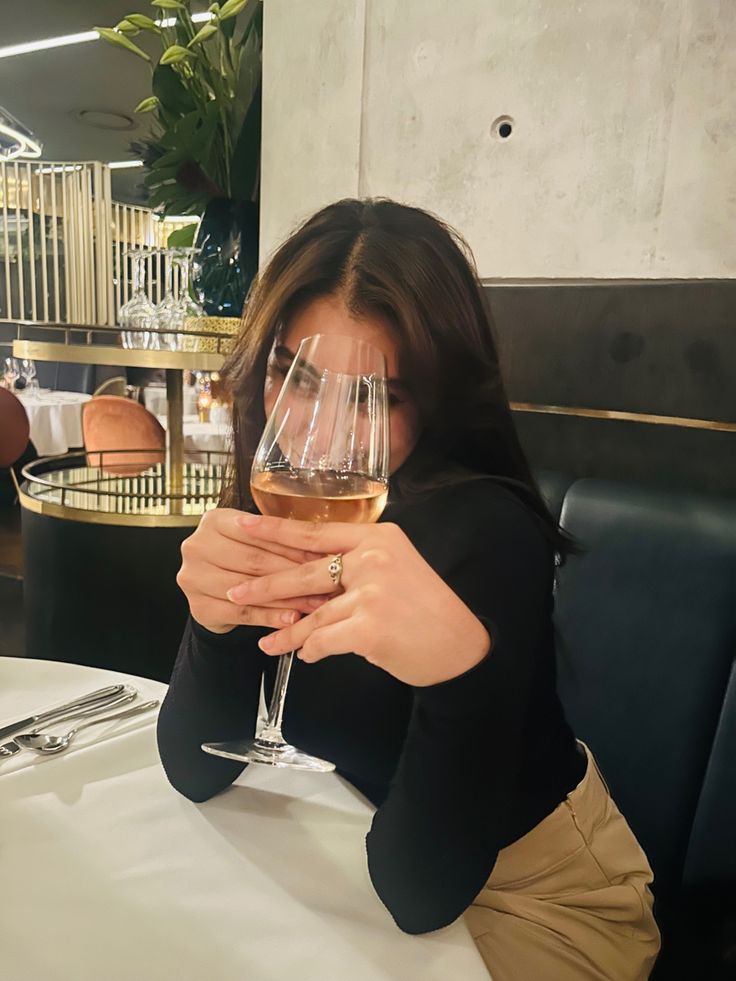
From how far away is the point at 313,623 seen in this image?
0.58 m

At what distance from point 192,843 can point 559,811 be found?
1.47ft

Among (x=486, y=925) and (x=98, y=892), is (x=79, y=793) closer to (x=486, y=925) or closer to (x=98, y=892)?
(x=98, y=892)

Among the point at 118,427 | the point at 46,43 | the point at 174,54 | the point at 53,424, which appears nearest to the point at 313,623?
the point at 174,54

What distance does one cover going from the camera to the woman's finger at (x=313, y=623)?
581 mm

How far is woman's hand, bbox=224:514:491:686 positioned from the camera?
0.58 meters

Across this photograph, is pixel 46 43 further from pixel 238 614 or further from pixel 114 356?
pixel 238 614

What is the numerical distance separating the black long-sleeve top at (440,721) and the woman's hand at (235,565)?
11cm

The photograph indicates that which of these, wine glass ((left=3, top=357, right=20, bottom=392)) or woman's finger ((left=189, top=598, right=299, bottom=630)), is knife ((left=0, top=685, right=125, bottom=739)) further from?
wine glass ((left=3, top=357, right=20, bottom=392))

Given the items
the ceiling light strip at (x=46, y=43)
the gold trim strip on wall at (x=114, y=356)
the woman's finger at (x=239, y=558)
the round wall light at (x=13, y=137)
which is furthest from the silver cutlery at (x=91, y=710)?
the ceiling light strip at (x=46, y=43)

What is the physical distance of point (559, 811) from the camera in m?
0.87

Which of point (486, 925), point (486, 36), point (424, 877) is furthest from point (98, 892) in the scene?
point (486, 36)

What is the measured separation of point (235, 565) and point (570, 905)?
579 millimetres

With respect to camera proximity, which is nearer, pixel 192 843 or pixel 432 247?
pixel 192 843

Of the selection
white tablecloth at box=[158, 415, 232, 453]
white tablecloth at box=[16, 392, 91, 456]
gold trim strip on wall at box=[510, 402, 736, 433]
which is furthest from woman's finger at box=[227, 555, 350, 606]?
white tablecloth at box=[16, 392, 91, 456]
